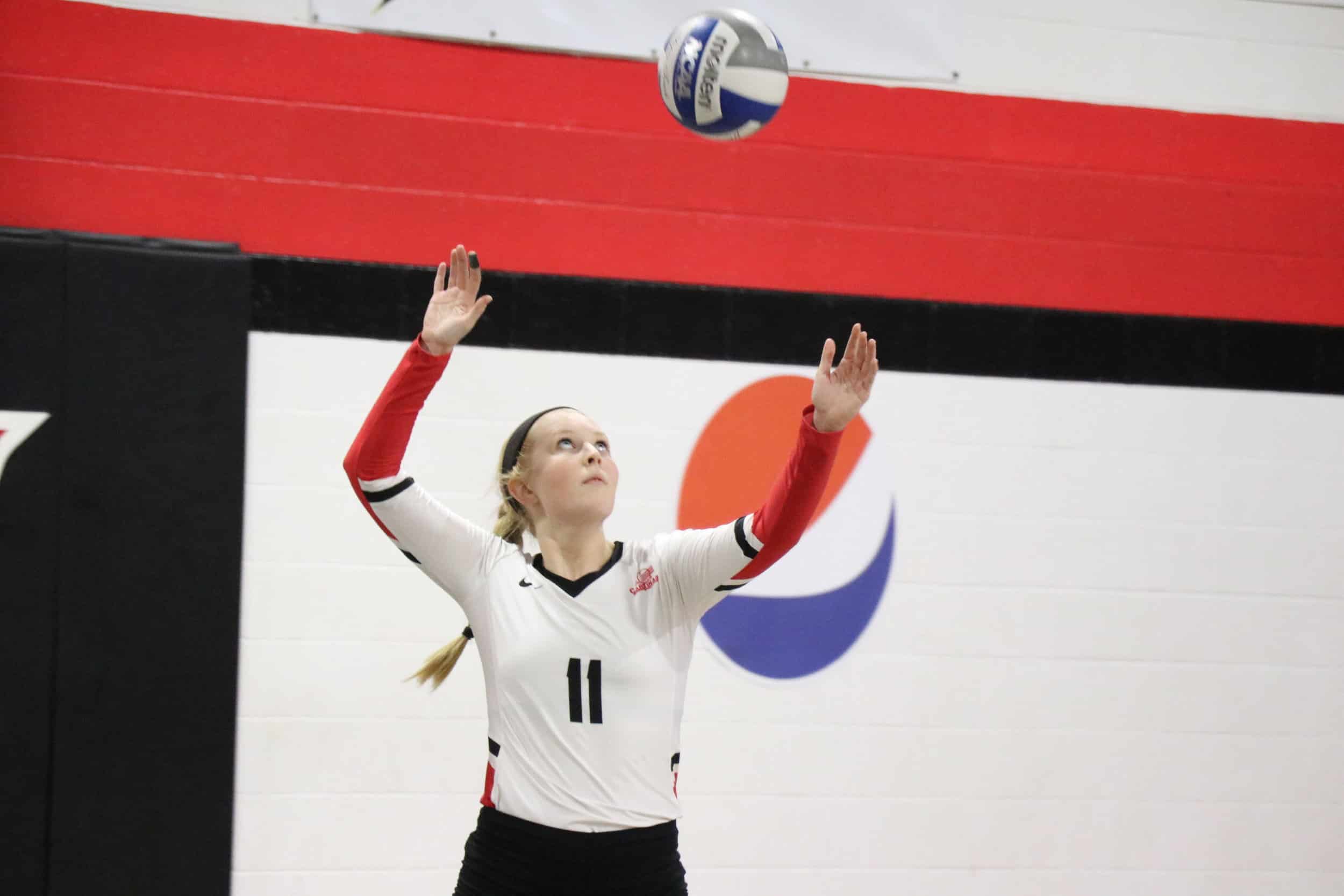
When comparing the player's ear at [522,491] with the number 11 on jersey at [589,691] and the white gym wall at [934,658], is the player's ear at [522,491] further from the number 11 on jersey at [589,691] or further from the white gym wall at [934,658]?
A: the white gym wall at [934,658]

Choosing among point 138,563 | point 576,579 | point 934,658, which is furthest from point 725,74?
point 138,563

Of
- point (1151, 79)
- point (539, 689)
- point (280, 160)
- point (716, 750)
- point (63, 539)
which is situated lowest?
point (716, 750)

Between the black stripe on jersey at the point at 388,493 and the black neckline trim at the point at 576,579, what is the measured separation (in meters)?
0.33

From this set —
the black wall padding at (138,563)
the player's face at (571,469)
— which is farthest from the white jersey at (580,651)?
the black wall padding at (138,563)

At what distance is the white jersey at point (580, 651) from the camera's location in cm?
260

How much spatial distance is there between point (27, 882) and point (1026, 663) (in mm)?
3329

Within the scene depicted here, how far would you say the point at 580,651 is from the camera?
265cm

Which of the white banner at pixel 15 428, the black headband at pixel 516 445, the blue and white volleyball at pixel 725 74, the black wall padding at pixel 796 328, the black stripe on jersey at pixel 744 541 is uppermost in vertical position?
the blue and white volleyball at pixel 725 74

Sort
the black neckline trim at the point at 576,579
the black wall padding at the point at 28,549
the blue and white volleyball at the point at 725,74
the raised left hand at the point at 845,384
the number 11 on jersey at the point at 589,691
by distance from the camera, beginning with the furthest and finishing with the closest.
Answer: the black wall padding at the point at 28,549 → the blue and white volleyball at the point at 725,74 → the black neckline trim at the point at 576,579 → the number 11 on jersey at the point at 589,691 → the raised left hand at the point at 845,384

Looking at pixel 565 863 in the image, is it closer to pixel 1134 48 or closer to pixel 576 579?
pixel 576 579

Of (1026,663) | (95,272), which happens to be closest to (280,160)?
(95,272)

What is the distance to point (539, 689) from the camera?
2.63 metres

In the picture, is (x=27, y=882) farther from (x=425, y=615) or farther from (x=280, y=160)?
(x=280, y=160)

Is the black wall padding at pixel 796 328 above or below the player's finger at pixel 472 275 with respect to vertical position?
above
